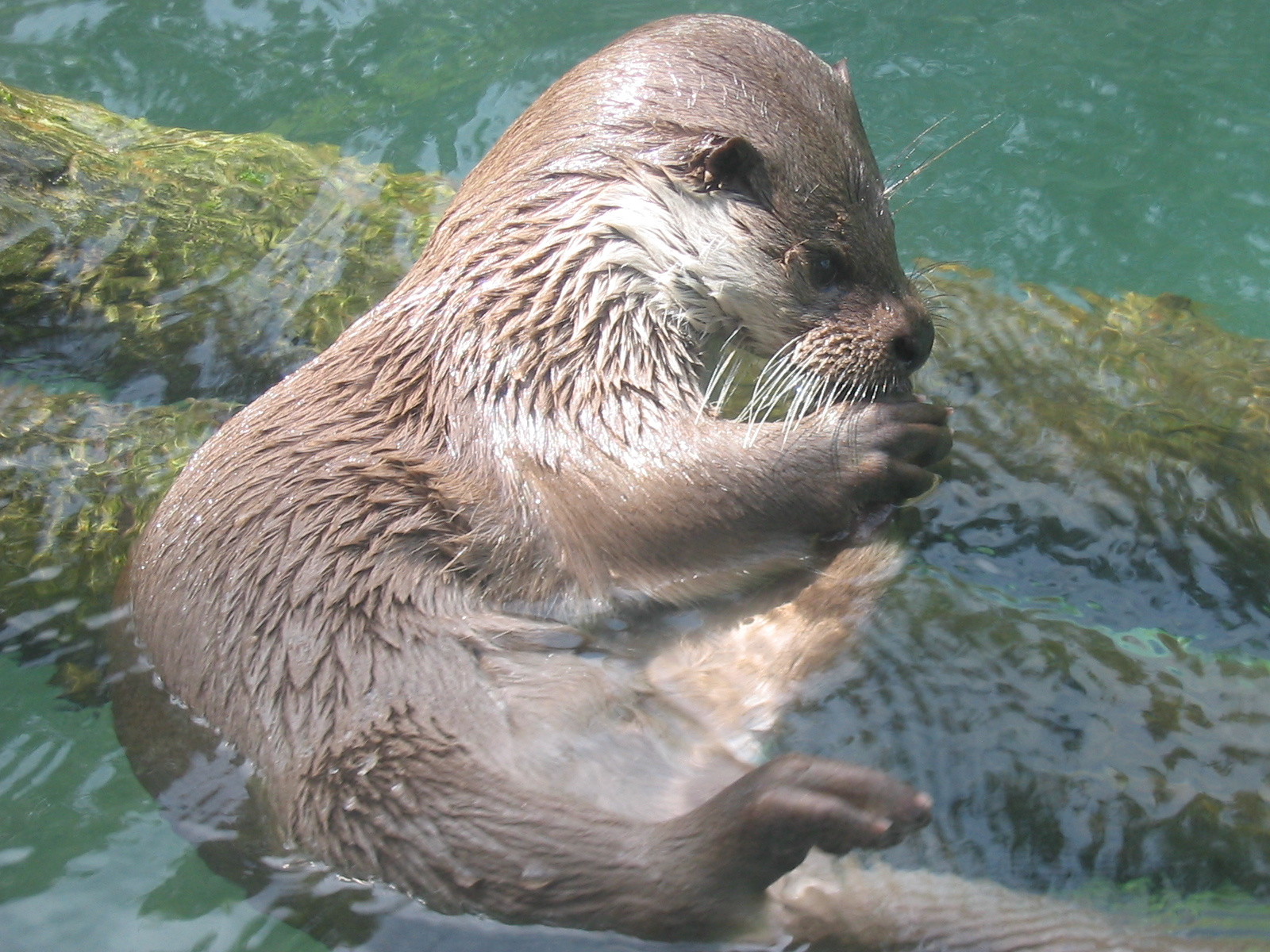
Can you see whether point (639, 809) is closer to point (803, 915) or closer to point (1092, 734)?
point (803, 915)

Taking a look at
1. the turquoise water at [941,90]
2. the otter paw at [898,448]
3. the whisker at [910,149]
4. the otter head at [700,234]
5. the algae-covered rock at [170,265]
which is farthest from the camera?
the turquoise water at [941,90]

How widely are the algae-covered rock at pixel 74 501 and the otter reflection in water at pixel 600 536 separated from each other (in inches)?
13.9

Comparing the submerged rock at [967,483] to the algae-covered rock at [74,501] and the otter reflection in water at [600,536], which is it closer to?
the algae-covered rock at [74,501]

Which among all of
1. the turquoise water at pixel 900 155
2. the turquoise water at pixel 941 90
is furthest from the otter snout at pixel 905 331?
the turquoise water at pixel 941 90

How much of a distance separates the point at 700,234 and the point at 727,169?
16cm

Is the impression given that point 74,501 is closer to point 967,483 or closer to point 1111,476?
point 967,483

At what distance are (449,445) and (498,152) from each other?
921 mm

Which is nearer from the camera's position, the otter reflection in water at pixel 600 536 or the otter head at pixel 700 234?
the otter reflection in water at pixel 600 536

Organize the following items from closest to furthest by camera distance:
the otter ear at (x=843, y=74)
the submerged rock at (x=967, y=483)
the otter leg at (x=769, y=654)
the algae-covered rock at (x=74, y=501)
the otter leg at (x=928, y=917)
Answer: the otter leg at (x=928, y=917) < the submerged rock at (x=967, y=483) < the otter leg at (x=769, y=654) < the algae-covered rock at (x=74, y=501) < the otter ear at (x=843, y=74)

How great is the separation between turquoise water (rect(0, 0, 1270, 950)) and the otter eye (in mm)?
778

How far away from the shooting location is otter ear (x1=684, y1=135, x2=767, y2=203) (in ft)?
8.20

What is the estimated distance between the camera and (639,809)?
194 centimetres

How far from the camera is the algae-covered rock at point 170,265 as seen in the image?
3561mm

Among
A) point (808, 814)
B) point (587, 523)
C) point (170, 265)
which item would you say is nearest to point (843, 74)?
point (587, 523)
